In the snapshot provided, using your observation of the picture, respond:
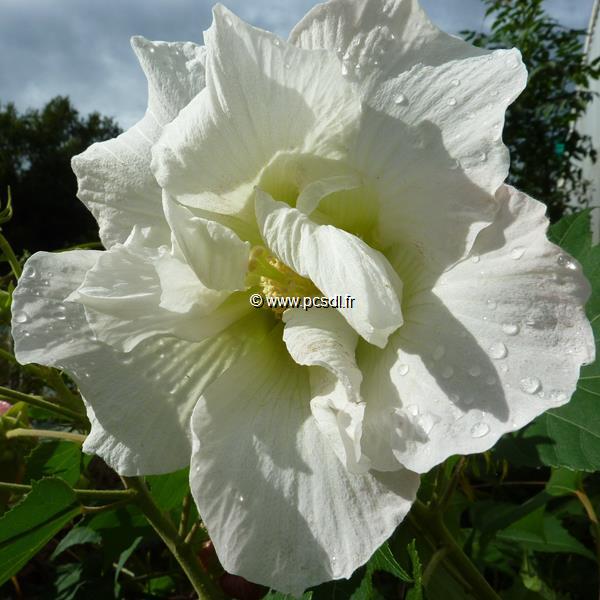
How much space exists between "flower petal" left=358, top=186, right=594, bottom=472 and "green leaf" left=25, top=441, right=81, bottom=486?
2.63 ft

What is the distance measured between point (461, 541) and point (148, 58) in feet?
4.01

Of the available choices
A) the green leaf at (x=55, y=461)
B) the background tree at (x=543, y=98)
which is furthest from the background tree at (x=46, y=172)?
the green leaf at (x=55, y=461)

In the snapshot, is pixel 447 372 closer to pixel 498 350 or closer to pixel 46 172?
pixel 498 350

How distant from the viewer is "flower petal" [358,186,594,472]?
0.61 meters

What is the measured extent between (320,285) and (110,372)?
288 millimetres

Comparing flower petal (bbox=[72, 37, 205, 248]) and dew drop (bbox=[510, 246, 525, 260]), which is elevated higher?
flower petal (bbox=[72, 37, 205, 248])

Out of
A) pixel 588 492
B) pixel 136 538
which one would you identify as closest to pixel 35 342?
pixel 136 538

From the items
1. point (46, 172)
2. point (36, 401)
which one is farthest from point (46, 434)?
point (46, 172)

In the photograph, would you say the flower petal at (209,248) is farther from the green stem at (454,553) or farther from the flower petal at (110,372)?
the green stem at (454,553)

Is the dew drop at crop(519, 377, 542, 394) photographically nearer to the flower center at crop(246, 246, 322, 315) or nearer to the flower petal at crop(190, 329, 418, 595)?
the flower petal at crop(190, 329, 418, 595)

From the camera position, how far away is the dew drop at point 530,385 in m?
0.60

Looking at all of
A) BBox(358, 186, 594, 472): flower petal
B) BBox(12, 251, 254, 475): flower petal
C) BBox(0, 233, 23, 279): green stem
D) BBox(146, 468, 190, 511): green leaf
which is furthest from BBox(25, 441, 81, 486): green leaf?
BBox(358, 186, 594, 472): flower petal

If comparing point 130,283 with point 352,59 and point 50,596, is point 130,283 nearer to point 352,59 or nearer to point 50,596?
point 352,59

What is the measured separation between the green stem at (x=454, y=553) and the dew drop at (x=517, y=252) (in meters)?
0.43
